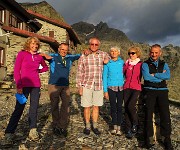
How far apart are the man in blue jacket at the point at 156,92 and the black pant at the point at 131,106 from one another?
453 millimetres

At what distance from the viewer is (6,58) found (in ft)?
61.8

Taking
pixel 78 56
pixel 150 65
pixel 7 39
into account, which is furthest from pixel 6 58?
pixel 150 65

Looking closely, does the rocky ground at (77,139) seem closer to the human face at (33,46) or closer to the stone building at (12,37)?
the human face at (33,46)

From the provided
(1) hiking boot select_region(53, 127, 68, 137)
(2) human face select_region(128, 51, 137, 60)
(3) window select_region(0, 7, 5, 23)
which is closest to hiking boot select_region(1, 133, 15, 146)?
(1) hiking boot select_region(53, 127, 68, 137)

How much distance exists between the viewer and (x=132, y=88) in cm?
584

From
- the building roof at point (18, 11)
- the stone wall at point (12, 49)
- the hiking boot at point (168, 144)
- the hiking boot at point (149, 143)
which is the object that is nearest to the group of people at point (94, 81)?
the hiking boot at point (149, 143)

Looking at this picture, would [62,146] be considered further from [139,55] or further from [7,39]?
[7,39]

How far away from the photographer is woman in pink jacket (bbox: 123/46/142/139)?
19.1 feet

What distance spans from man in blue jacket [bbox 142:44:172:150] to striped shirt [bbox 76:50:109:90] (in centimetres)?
108

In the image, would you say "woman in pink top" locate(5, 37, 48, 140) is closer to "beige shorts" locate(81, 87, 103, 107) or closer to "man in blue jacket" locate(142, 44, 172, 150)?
"beige shorts" locate(81, 87, 103, 107)

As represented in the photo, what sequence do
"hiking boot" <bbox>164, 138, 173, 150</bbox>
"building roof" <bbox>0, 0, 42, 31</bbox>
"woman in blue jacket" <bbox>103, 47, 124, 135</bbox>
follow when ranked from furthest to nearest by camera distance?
"building roof" <bbox>0, 0, 42, 31</bbox>
"woman in blue jacket" <bbox>103, 47, 124, 135</bbox>
"hiking boot" <bbox>164, 138, 173, 150</bbox>

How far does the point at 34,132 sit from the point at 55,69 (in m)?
1.48

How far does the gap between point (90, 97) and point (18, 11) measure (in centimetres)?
1965

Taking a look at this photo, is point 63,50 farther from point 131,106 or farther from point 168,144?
point 168,144
